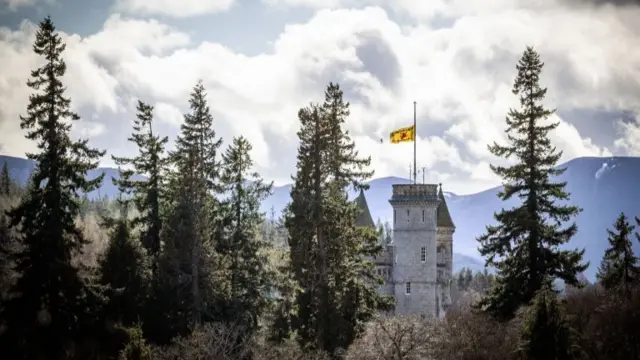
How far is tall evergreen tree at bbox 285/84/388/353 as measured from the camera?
34562mm

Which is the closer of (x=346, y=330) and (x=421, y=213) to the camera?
(x=346, y=330)

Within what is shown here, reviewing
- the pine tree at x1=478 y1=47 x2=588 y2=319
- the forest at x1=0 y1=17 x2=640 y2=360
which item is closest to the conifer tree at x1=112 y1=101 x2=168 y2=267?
the forest at x1=0 y1=17 x2=640 y2=360

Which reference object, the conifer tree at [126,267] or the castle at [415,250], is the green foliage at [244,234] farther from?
the castle at [415,250]

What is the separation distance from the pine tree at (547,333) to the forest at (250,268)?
0.04 meters

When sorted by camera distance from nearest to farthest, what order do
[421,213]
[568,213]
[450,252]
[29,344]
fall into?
[29,344], [568,213], [421,213], [450,252]

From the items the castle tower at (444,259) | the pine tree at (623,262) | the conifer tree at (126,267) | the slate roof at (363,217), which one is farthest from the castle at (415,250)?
the conifer tree at (126,267)

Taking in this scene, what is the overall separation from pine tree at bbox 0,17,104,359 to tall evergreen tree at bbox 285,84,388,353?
34.8 ft

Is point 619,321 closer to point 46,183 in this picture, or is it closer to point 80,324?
point 80,324

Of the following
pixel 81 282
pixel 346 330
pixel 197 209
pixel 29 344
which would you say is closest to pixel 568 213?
pixel 346 330

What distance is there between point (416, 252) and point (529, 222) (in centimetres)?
2168

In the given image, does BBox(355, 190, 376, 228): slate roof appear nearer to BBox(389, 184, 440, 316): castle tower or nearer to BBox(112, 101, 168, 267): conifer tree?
BBox(389, 184, 440, 316): castle tower

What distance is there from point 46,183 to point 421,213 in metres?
30.7

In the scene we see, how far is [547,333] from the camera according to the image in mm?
22188

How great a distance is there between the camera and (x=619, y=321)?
100ft
